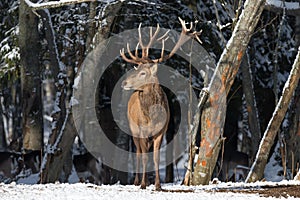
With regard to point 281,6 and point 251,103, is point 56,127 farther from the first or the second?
point 281,6

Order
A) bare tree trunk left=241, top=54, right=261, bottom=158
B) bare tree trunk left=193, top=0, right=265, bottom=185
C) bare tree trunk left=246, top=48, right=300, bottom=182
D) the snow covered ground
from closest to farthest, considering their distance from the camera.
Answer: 1. the snow covered ground
2. bare tree trunk left=193, top=0, right=265, bottom=185
3. bare tree trunk left=246, top=48, right=300, bottom=182
4. bare tree trunk left=241, top=54, right=261, bottom=158

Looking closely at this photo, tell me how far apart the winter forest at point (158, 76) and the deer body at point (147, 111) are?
61mm

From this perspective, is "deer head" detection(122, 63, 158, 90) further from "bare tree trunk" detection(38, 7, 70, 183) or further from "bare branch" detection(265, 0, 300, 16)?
"bare branch" detection(265, 0, 300, 16)

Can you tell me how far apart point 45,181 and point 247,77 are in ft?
18.9

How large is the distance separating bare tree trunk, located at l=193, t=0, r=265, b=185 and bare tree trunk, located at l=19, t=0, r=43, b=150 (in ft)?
21.7

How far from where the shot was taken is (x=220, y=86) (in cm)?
1134

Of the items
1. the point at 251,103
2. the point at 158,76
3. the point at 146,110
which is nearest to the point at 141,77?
the point at 146,110

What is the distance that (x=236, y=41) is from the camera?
11367 mm

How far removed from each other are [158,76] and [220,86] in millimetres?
8901

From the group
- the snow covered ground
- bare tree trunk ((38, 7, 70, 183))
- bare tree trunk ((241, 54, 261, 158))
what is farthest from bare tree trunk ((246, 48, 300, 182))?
bare tree trunk ((38, 7, 70, 183))

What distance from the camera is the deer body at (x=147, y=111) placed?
9.55 m

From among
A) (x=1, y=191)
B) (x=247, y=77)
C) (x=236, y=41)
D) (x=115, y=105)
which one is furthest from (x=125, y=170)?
(x=1, y=191)

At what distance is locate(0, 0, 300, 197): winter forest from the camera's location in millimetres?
11383

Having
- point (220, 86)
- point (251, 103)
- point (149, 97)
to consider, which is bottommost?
point (251, 103)
